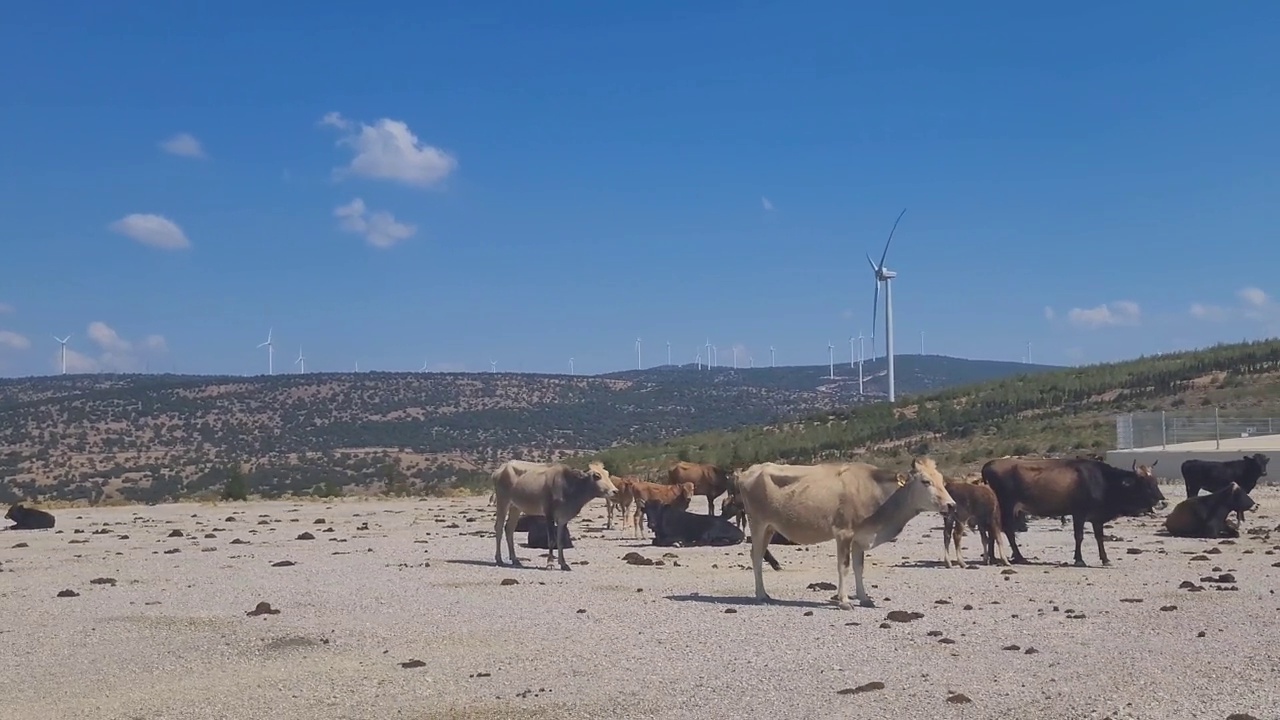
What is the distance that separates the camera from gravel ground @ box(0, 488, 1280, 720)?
463 inches

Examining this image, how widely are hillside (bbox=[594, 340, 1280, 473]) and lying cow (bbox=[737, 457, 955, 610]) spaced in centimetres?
3524

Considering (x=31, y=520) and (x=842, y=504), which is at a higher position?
(x=842, y=504)

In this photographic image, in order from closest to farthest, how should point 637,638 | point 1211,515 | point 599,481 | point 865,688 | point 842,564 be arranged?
point 865,688
point 637,638
point 842,564
point 599,481
point 1211,515

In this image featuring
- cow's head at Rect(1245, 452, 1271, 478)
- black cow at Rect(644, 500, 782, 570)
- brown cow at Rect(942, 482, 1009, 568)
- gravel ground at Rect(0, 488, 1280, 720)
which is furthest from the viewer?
cow's head at Rect(1245, 452, 1271, 478)

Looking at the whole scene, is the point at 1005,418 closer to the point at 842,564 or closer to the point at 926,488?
the point at 926,488

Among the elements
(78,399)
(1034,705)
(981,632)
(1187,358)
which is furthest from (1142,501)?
(78,399)

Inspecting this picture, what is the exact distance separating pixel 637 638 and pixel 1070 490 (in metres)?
11.9

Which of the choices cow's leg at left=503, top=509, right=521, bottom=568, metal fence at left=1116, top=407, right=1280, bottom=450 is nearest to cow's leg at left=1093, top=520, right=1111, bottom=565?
cow's leg at left=503, top=509, right=521, bottom=568

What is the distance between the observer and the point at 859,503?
1802 cm

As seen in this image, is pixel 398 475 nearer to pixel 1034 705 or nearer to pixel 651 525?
pixel 651 525

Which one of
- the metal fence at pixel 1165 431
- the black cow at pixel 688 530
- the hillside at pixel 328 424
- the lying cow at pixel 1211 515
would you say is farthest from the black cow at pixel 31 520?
the metal fence at pixel 1165 431

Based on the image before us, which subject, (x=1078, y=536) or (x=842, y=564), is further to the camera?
(x=1078, y=536)

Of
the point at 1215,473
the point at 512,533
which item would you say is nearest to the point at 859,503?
the point at 512,533

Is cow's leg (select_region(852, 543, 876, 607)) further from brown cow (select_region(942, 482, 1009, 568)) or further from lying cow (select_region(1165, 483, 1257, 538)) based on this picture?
lying cow (select_region(1165, 483, 1257, 538))
